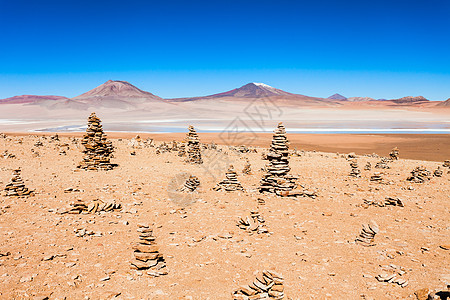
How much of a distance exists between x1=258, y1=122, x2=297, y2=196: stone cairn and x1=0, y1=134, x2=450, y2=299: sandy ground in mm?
679

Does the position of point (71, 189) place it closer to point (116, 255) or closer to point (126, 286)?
point (116, 255)

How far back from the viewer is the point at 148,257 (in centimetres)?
598

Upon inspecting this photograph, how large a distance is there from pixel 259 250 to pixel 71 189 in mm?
7865

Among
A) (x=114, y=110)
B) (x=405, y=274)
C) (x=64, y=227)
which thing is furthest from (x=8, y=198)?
(x=114, y=110)

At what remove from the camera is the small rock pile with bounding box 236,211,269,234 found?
8.13 m

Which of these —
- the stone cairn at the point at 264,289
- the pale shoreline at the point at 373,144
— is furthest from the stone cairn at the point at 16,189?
the pale shoreline at the point at 373,144

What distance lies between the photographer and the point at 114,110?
190 m

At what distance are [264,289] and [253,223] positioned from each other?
3313 millimetres

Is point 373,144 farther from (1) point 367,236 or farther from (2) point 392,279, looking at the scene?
(2) point 392,279

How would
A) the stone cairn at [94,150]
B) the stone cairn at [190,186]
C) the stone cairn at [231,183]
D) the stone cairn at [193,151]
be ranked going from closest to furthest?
the stone cairn at [190,186] → the stone cairn at [231,183] → the stone cairn at [94,150] → the stone cairn at [193,151]

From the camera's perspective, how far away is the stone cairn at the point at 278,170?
38.8 ft

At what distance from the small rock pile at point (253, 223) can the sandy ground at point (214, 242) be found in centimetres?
24

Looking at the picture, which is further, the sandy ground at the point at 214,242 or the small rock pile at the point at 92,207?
the small rock pile at the point at 92,207

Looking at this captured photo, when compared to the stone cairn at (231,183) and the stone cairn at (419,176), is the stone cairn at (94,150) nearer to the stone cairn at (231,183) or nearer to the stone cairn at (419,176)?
the stone cairn at (231,183)
